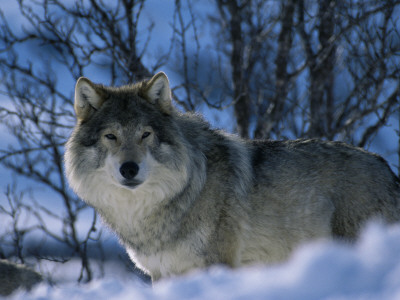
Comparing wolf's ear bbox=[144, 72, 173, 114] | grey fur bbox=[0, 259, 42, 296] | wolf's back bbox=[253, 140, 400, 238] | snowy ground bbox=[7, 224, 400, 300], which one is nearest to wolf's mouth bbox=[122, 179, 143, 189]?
wolf's ear bbox=[144, 72, 173, 114]

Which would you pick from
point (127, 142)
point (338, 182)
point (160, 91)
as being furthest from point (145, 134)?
point (338, 182)

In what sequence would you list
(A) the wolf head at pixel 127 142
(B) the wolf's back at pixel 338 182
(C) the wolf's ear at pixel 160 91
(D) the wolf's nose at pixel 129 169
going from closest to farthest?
(D) the wolf's nose at pixel 129 169 → (A) the wolf head at pixel 127 142 → (C) the wolf's ear at pixel 160 91 → (B) the wolf's back at pixel 338 182

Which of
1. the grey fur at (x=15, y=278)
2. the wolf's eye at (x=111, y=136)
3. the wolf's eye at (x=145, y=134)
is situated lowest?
the grey fur at (x=15, y=278)

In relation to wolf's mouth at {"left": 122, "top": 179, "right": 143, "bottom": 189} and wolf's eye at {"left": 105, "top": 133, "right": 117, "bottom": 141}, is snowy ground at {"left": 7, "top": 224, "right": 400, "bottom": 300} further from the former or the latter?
wolf's eye at {"left": 105, "top": 133, "right": 117, "bottom": 141}

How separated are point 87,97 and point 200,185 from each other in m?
1.35

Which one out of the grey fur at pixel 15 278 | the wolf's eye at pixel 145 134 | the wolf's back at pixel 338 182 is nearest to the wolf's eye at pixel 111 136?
the wolf's eye at pixel 145 134

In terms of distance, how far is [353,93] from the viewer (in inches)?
402

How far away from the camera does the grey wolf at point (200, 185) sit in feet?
13.3

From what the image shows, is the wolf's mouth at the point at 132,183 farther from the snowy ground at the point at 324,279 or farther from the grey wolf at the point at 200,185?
the snowy ground at the point at 324,279

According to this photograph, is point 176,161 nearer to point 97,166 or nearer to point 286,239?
A: point 97,166

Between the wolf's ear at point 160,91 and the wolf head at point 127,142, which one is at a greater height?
the wolf's ear at point 160,91

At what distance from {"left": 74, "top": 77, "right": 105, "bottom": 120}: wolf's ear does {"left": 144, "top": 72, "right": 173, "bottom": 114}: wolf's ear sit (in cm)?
44

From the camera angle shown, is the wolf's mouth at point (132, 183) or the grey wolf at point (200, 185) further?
the grey wolf at point (200, 185)

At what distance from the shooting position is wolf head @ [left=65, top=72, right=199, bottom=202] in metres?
3.90
